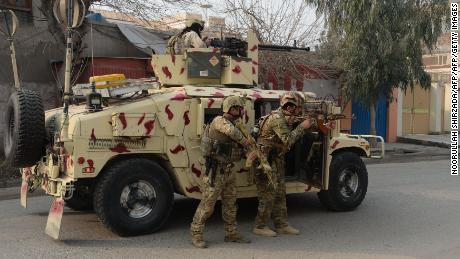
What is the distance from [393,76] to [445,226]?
33.7 feet

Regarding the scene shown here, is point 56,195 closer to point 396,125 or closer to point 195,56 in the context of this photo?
point 195,56

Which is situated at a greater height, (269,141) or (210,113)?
(210,113)

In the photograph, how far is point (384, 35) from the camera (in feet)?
53.2

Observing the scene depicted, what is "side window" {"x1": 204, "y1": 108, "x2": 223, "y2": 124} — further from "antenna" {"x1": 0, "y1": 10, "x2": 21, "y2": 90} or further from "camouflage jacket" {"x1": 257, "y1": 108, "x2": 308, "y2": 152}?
"antenna" {"x1": 0, "y1": 10, "x2": 21, "y2": 90}

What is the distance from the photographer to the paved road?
5.72 m

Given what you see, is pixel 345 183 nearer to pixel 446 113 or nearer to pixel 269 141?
pixel 269 141

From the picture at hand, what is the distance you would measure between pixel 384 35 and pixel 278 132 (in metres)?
11.2

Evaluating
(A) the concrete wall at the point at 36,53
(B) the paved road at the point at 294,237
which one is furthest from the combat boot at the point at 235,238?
(A) the concrete wall at the point at 36,53

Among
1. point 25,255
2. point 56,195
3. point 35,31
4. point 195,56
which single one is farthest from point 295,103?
point 35,31

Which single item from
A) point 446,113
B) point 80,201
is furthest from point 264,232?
point 446,113

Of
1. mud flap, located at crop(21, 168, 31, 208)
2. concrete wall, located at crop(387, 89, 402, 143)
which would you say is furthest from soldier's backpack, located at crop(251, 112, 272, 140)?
concrete wall, located at crop(387, 89, 402, 143)

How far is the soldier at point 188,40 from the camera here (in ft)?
23.8

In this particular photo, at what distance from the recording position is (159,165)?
636 cm

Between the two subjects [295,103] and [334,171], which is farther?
[334,171]
